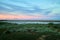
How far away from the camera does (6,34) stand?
10.8 metres

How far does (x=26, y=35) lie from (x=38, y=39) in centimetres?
113

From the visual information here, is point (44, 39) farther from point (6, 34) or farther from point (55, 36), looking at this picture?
point (6, 34)

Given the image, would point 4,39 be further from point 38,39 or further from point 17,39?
point 38,39

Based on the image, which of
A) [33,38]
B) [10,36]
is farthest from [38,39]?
[10,36]

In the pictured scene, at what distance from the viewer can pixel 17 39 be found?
9.84 meters

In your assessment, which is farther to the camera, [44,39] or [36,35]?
[36,35]

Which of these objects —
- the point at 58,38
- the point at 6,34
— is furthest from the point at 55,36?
the point at 6,34

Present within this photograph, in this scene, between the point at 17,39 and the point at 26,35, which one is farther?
the point at 26,35

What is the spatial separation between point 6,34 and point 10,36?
22.7 inches

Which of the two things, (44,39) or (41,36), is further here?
(41,36)

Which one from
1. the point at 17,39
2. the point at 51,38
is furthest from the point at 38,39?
the point at 17,39

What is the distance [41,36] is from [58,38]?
1.39m

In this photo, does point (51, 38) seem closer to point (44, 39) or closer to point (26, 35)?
point (44, 39)

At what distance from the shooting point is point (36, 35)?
10.6 m
